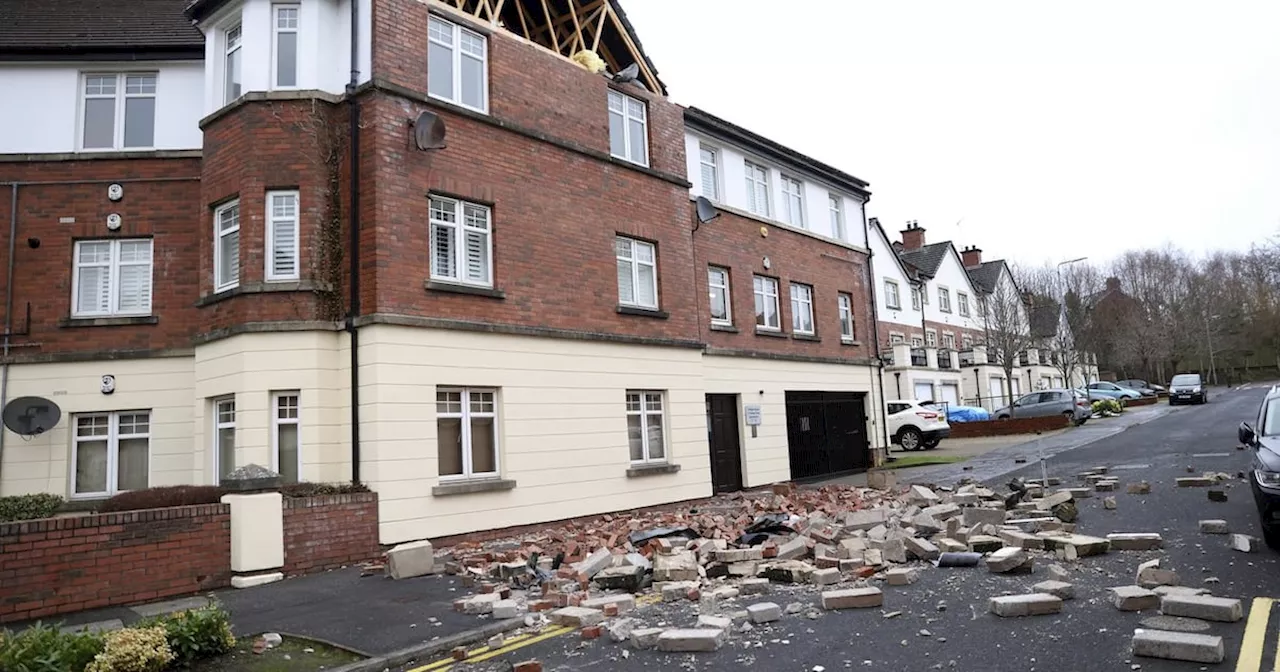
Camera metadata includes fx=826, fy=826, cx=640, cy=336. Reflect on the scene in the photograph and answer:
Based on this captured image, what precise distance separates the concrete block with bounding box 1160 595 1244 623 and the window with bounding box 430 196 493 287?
1052cm

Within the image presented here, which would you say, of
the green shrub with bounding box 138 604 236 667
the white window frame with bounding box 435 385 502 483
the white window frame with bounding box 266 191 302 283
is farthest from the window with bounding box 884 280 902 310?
the green shrub with bounding box 138 604 236 667

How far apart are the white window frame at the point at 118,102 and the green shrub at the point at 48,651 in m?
12.1

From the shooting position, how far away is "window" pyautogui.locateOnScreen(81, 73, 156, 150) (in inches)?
625

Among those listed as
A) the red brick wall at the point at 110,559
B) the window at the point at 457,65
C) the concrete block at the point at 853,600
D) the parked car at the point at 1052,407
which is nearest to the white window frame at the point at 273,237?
the window at the point at 457,65

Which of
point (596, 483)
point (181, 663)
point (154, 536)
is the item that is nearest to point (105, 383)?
point (154, 536)

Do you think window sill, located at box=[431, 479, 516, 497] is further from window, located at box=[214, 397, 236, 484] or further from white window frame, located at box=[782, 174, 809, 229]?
white window frame, located at box=[782, 174, 809, 229]

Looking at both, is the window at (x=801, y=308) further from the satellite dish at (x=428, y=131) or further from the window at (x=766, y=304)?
the satellite dish at (x=428, y=131)

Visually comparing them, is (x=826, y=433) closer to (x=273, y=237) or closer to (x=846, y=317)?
(x=846, y=317)

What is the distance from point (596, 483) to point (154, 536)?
730cm

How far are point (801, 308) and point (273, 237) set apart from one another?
14.7 meters

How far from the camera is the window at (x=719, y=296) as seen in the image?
65.8 feet

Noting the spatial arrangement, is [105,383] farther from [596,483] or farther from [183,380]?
[596,483]

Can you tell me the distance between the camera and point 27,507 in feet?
42.9

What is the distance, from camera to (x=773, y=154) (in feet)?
74.3
